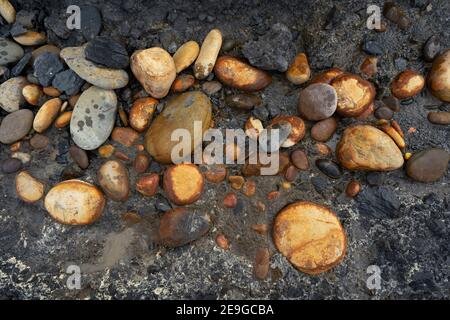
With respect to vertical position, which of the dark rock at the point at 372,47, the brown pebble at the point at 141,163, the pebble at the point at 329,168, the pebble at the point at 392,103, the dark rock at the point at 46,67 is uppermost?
the dark rock at the point at 372,47

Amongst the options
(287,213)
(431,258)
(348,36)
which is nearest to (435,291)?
(431,258)

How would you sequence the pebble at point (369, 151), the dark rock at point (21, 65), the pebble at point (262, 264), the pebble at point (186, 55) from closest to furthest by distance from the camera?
the pebble at point (262, 264)
the pebble at point (369, 151)
the pebble at point (186, 55)
the dark rock at point (21, 65)

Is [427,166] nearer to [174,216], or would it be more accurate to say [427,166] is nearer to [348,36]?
[348,36]

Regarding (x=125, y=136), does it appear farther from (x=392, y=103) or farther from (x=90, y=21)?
(x=392, y=103)

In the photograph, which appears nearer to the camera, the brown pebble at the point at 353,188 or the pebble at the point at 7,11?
the brown pebble at the point at 353,188

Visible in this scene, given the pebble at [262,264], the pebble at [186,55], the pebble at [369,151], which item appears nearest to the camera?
the pebble at [262,264]

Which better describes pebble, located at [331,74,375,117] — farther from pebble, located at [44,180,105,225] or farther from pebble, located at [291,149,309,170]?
pebble, located at [44,180,105,225]

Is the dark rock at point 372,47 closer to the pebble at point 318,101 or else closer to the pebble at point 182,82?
the pebble at point 318,101

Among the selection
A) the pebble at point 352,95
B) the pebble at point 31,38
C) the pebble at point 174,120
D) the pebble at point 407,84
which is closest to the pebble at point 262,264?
the pebble at point 174,120

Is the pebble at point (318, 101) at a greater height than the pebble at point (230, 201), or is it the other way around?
the pebble at point (318, 101)
